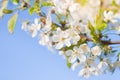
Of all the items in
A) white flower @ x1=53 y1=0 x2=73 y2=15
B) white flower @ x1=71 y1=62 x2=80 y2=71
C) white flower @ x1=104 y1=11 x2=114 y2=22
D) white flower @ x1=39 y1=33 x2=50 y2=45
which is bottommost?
white flower @ x1=71 y1=62 x2=80 y2=71

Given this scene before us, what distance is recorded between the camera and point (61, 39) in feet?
2.28

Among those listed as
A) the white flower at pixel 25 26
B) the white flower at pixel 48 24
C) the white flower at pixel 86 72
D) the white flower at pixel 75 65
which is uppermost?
the white flower at pixel 48 24

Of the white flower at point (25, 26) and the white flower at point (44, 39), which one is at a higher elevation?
the white flower at point (25, 26)

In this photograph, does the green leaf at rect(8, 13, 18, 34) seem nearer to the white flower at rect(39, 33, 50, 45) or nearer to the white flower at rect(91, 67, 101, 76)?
the white flower at rect(39, 33, 50, 45)

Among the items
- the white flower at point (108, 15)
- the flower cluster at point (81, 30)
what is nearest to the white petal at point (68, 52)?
the flower cluster at point (81, 30)

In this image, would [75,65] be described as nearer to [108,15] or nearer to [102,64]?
[102,64]

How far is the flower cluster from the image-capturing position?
64cm

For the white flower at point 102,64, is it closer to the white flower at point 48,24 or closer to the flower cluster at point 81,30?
the flower cluster at point 81,30

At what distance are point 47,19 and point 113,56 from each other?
19 cm

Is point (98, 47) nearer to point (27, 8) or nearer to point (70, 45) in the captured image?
point (70, 45)

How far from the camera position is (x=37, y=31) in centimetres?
75

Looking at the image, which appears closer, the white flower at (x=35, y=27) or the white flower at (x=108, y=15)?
the white flower at (x=108, y=15)

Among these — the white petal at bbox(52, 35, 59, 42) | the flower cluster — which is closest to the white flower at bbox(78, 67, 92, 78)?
the flower cluster

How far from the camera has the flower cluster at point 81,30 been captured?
64 centimetres
